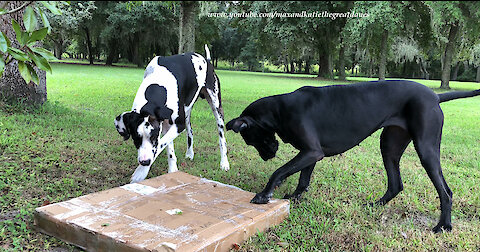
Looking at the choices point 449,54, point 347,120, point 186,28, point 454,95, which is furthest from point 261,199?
point 449,54

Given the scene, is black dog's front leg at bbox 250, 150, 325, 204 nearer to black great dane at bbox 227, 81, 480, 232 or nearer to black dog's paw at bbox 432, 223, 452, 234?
black great dane at bbox 227, 81, 480, 232

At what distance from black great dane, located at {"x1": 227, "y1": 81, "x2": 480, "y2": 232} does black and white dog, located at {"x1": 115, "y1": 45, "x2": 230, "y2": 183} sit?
3.01 ft

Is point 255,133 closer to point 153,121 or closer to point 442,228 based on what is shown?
point 153,121

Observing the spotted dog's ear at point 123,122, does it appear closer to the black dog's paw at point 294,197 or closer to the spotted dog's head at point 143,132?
the spotted dog's head at point 143,132

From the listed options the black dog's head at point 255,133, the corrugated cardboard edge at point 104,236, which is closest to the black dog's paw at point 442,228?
the corrugated cardboard edge at point 104,236

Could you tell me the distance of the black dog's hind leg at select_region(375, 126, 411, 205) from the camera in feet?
12.4

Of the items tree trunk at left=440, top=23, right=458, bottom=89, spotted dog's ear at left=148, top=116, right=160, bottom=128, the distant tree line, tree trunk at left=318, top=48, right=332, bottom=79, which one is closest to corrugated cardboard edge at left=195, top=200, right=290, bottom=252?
spotted dog's ear at left=148, top=116, right=160, bottom=128

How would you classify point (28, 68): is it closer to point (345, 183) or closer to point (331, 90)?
point (331, 90)

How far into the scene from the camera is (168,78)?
14.5 feet

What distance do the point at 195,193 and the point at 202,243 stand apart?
1127 millimetres

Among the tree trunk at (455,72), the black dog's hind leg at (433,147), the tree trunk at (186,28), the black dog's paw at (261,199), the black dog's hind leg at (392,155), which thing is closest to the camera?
the black dog's hind leg at (433,147)

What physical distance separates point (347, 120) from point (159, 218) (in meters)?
1.96

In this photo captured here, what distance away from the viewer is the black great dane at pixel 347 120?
330 cm

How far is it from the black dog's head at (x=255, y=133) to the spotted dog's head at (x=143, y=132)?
86 cm
